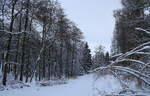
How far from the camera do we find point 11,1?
18000 millimetres

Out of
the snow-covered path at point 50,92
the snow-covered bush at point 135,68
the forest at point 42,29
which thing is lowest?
the snow-covered path at point 50,92

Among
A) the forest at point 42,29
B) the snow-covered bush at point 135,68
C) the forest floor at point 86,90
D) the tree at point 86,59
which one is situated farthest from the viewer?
Answer: the tree at point 86,59

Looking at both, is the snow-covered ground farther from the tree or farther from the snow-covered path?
the tree

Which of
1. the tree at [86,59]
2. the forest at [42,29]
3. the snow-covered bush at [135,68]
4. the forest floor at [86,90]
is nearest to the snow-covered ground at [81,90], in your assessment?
the forest floor at [86,90]

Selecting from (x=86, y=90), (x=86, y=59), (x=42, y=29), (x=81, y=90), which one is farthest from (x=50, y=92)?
(x=86, y=59)

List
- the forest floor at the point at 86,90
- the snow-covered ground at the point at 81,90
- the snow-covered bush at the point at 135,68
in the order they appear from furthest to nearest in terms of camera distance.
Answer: the snow-covered ground at the point at 81,90 < the forest floor at the point at 86,90 < the snow-covered bush at the point at 135,68

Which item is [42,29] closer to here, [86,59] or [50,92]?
[50,92]

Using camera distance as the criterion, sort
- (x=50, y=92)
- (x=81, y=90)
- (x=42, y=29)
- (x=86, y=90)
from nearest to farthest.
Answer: (x=50, y=92), (x=86, y=90), (x=81, y=90), (x=42, y=29)

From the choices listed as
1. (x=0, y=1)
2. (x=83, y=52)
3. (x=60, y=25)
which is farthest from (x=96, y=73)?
(x=83, y=52)

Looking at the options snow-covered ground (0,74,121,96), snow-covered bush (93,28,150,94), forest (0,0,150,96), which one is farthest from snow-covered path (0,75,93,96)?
snow-covered bush (93,28,150,94)

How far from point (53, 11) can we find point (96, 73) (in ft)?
73.8

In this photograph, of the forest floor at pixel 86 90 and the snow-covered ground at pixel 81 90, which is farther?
the snow-covered ground at pixel 81 90

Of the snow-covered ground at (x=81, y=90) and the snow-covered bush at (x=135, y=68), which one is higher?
the snow-covered bush at (x=135, y=68)

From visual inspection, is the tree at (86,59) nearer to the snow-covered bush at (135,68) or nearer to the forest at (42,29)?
the forest at (42,29)
